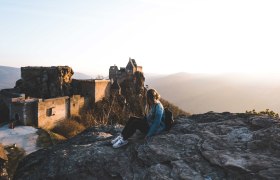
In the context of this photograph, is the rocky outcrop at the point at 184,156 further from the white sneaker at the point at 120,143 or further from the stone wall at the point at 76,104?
the stone wall at the point at 76,104

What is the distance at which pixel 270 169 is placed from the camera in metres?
7.25

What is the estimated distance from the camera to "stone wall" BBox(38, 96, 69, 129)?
40.3 meters

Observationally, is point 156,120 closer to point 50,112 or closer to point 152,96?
point 152,96

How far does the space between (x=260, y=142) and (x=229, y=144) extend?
2.56 feet

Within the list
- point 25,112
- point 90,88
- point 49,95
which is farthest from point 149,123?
point 90,88

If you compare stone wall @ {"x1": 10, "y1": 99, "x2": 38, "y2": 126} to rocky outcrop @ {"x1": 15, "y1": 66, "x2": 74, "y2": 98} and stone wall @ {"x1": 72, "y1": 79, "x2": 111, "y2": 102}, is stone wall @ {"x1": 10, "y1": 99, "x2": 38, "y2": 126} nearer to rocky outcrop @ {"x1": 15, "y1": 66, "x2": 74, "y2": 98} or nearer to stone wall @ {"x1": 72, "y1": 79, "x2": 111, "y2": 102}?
rocky outcrop @ {"x1": 15, "y1": 66, "x2": 74, "y2": 98}

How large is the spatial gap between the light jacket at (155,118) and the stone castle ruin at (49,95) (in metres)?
31.6

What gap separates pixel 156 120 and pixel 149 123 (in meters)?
0.33

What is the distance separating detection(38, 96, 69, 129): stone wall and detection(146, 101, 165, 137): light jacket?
3206cm

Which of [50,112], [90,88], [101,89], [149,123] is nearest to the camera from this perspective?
[149,123]

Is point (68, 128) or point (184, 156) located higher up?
point (184, 156)

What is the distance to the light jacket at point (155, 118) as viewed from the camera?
9.81m

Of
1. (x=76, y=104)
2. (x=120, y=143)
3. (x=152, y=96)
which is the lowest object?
(x=76, y=104)

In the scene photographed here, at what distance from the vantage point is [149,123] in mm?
10172
